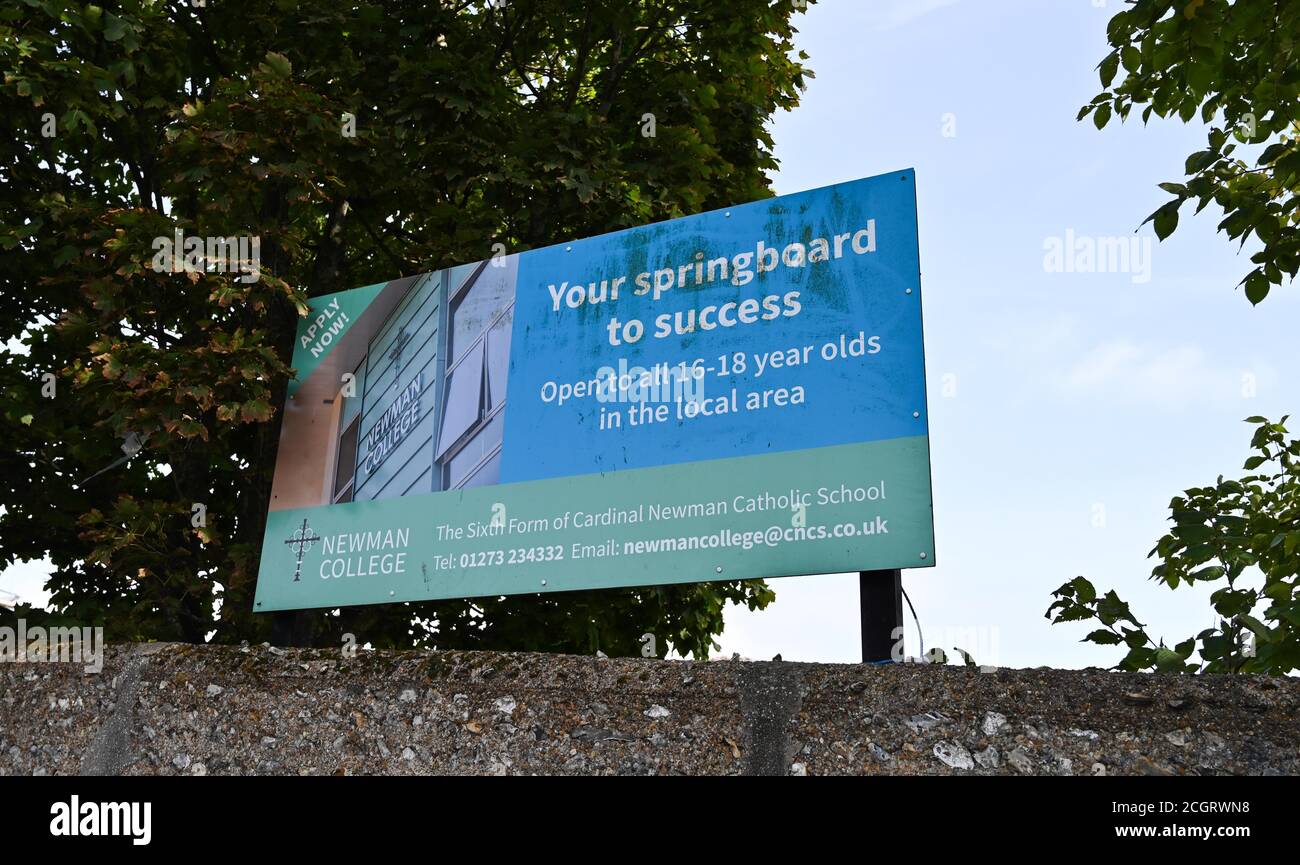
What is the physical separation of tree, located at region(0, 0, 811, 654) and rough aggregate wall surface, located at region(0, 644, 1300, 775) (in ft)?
6.04

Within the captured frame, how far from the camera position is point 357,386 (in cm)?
575

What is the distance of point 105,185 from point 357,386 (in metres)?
3.76

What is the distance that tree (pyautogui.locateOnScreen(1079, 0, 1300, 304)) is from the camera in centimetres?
445

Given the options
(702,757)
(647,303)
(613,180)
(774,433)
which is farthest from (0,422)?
(702,757)

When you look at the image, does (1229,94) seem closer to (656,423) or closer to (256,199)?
(656,423)

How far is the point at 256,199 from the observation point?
6930 mm

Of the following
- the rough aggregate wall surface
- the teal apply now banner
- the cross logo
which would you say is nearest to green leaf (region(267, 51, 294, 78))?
the teal apply now banner

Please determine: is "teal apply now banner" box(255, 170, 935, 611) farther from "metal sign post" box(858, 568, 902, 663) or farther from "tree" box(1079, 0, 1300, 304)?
"tree" box(1079, 0, 1300, 304)

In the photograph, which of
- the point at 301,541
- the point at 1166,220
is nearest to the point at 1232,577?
the point at 1166,220

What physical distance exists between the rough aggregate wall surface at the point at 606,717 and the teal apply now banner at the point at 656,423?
37.5 inches

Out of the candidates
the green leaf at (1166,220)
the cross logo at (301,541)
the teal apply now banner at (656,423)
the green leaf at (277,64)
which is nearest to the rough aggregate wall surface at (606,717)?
the teal apply now banner at (656,423)

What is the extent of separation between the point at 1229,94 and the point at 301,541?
529cm

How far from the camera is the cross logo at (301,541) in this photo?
5293 mm

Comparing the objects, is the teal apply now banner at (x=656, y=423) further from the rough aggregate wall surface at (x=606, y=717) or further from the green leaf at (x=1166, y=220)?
the green leaf at (x=1166, y=220)
